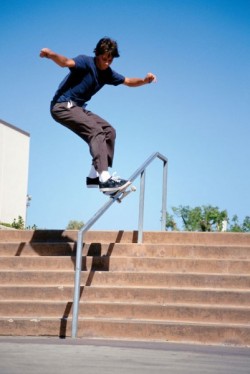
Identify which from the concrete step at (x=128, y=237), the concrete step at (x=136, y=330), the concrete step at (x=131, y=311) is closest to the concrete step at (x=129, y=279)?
the concrete step at (x=131, y=311)

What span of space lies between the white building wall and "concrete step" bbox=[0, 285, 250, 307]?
2316 centimetres

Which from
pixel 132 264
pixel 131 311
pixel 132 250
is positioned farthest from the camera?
pixel 132 250

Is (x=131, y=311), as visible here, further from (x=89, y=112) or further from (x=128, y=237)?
(x=89, y=112)

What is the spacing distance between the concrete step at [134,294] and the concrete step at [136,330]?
0.38 m

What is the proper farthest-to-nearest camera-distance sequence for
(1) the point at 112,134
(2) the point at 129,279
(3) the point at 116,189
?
1. (1) the point at 112,134
2. (3) the point at 116,189
3. (2) the point at 129,279

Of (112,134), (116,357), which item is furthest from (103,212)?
(116,357)

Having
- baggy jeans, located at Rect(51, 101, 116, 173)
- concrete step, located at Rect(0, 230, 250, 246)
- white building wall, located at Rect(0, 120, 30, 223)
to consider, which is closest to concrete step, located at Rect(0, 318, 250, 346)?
concrete step, located at Rect(0, 230, 250, 246)

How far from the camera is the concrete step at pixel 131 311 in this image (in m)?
6.12

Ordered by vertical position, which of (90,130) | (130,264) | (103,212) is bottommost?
(130,264)

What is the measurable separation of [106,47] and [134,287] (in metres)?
2.50

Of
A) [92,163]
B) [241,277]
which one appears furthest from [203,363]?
[92,163]

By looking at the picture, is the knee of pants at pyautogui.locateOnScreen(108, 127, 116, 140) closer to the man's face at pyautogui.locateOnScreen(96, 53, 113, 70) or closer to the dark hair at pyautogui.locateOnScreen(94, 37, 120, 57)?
the man's face at pyautogui.locateOnScreen(96, 53, 113, 70)

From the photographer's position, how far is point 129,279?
6.80 meters

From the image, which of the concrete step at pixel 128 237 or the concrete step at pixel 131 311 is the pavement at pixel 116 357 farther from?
the concrete step at pixel 128 237
